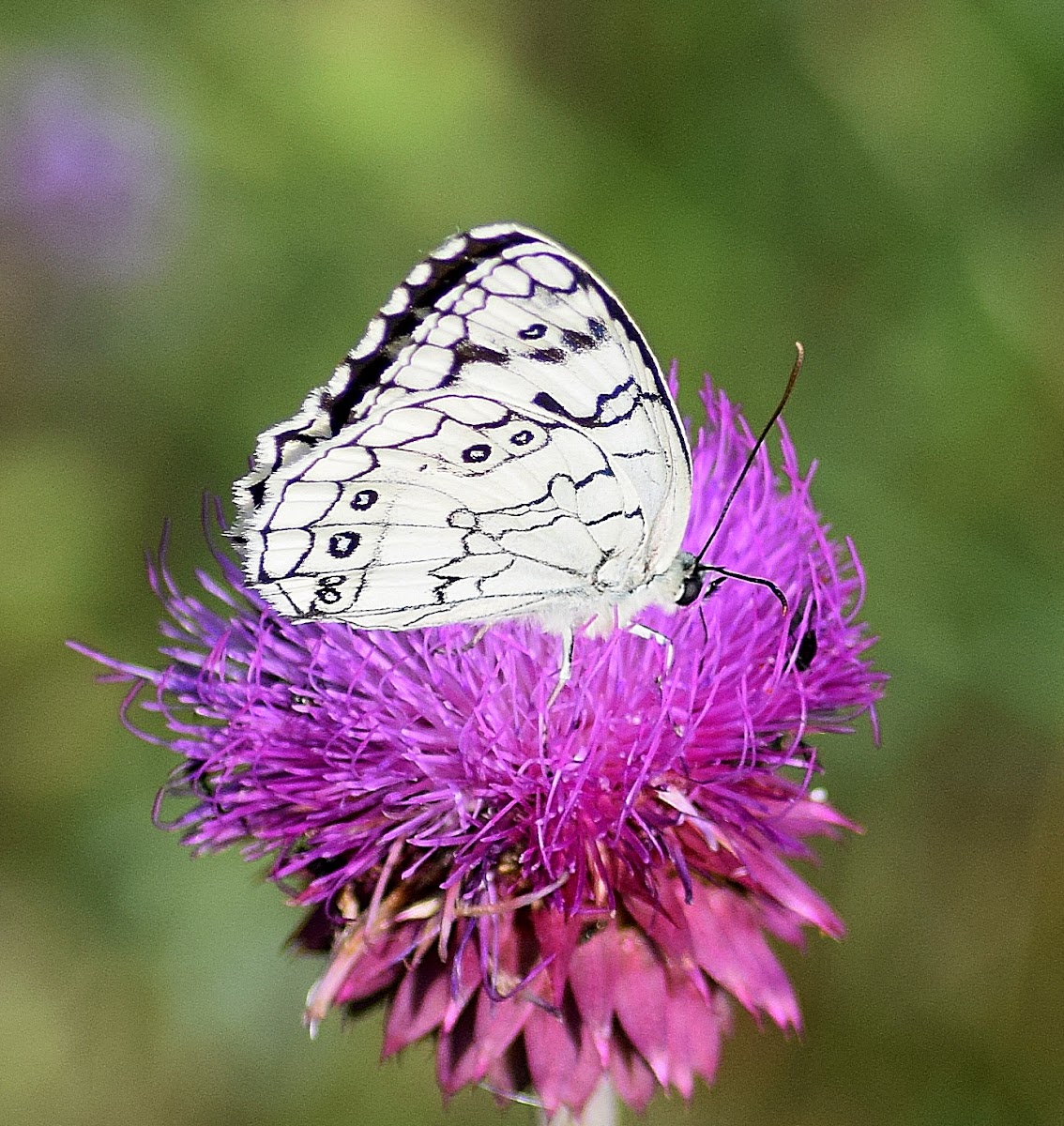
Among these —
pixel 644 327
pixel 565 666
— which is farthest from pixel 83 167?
pixel 565 666

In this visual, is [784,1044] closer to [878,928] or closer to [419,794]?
[878,928]

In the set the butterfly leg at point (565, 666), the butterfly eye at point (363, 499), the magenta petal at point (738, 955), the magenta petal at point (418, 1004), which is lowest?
the magenta petal at point (418, 1004)

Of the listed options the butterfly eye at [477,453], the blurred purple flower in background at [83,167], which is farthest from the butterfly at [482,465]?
the blurred purple flower in background at [83,167]

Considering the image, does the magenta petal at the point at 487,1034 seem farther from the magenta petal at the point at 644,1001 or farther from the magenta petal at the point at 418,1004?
the magenta petal at the point at 644,1001

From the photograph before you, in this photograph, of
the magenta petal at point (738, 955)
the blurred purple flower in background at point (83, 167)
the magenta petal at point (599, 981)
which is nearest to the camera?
the magenta petal at point (599, 981)

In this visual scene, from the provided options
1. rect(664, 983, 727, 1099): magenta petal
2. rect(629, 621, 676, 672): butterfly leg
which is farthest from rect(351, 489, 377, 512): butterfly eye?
rect(664, 983, 727, 1099): magenta petal

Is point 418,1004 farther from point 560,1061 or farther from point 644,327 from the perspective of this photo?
point 644,327

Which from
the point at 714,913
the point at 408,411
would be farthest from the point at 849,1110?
the point at 408,411

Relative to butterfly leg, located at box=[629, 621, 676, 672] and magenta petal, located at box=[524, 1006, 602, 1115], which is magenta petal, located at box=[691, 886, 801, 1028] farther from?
butterfly leg, located at box=[629, 621, 676, 672]
